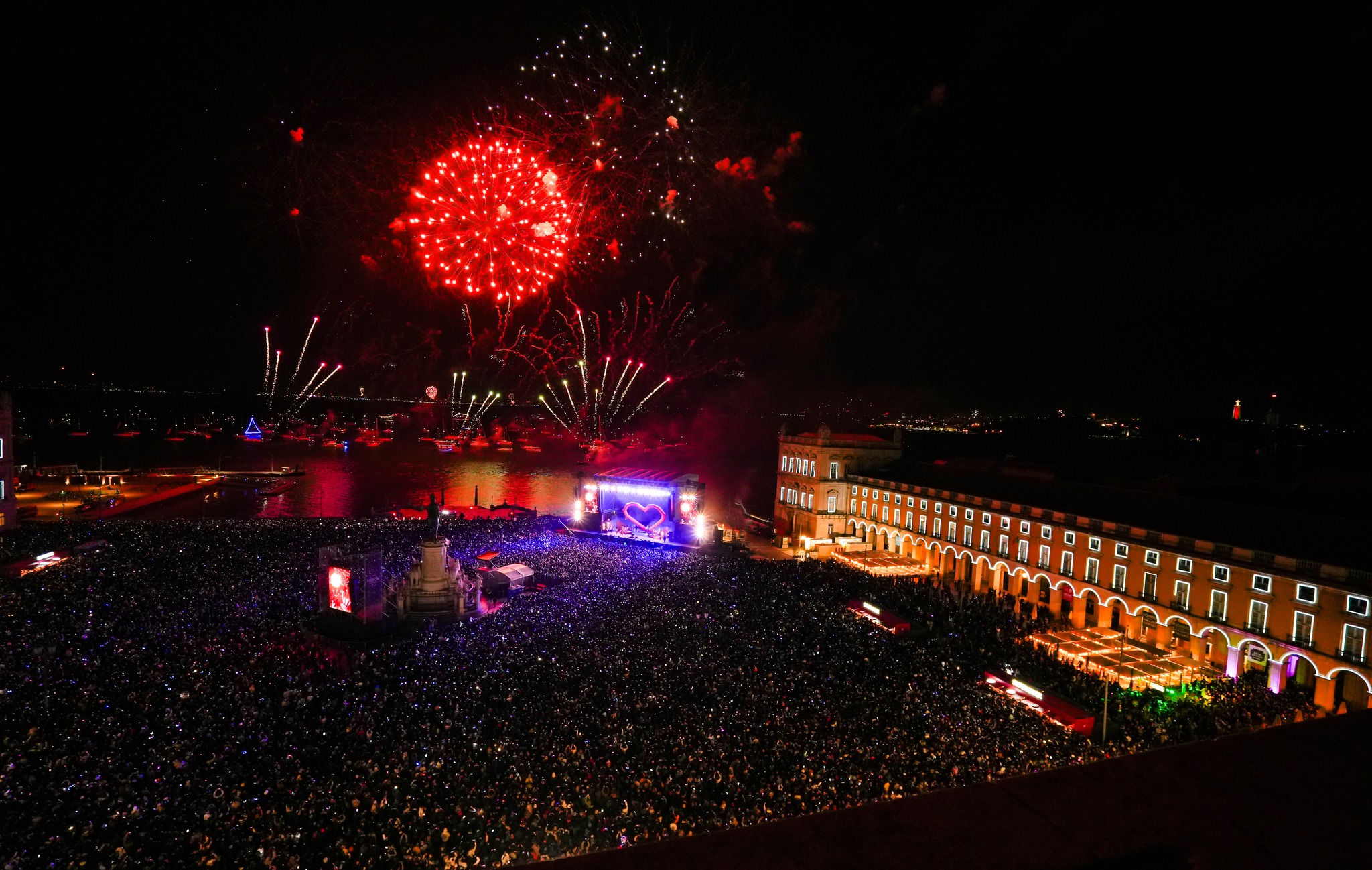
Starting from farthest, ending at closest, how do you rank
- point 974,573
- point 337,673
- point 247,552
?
point 974,573, point 247,552, point 337,673

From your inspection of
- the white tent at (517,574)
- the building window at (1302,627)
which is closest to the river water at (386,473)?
the white tent at (517,574)

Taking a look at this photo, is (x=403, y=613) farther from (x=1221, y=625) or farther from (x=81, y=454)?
(x=81, y=454)

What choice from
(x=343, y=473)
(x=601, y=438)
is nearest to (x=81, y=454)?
(x=343, y=473)

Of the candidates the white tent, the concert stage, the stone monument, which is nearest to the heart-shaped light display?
the concert stage

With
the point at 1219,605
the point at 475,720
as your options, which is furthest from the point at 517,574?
the point at 1219,605

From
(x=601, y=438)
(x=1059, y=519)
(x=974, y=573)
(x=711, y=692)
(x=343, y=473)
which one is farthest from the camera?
(x=601, y=438)

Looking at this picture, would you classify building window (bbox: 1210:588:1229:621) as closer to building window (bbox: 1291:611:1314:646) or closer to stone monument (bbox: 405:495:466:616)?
building window (bbox: 1291:611:1314:646)
